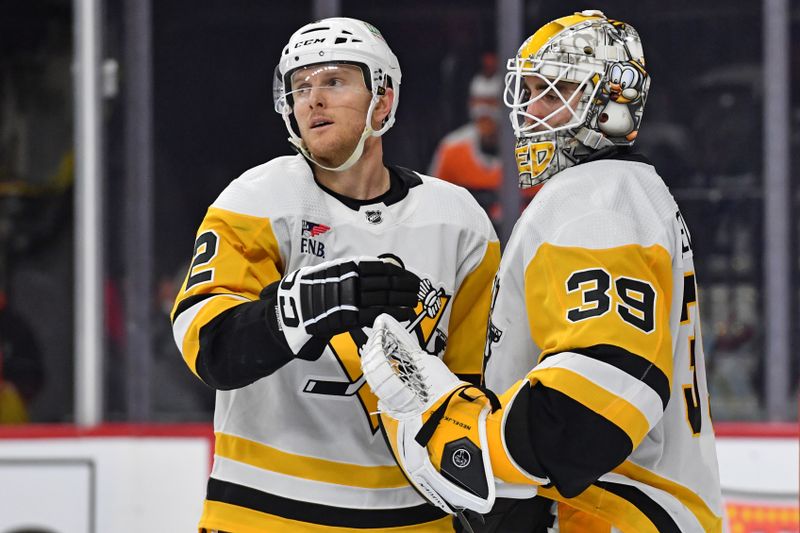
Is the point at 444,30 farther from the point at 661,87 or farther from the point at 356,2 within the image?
the point at 661,87

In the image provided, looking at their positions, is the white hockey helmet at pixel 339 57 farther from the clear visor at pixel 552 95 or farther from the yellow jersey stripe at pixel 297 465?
the yellow jersey stripe at pixel 297 465

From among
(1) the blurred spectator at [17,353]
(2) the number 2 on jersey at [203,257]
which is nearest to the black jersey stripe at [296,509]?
(2) the number 2 on jersey at [203,257]

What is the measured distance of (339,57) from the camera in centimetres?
195

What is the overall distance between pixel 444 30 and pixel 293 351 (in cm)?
262

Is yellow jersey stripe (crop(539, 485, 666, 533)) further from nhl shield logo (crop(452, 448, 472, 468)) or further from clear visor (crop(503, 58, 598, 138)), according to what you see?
clear visor (crop(503, 58, 598, 138))

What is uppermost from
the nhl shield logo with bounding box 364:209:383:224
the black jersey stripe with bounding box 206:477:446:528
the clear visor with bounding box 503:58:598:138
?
the clear visor with bounding box 503:58:598:138

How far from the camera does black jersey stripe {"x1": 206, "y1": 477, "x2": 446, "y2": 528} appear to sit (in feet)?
6.42

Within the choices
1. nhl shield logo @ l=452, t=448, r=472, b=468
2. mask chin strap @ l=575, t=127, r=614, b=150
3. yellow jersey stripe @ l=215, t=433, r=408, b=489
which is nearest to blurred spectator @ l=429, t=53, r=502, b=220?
yellow jersey stripe @ l=215, t=433, r=408, b=489

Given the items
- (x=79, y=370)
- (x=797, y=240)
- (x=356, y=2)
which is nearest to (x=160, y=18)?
(x=356, y=2)

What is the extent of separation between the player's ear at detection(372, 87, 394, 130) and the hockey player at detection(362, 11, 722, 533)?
347 millimetres

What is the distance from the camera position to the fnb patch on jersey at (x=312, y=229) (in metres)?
1.92

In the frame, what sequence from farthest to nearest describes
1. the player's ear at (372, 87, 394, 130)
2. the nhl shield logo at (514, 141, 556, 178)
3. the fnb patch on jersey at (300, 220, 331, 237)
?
the player's ear at (372, 87, 394, 130) → the fnb patch on jersey at (300, 220, 331, 237) → the nhl shield logo at (514, 141, 556, 178)

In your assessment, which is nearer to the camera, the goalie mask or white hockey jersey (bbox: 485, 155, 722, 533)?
white hockey jersey (bbox: 485, 155, 722, 533)

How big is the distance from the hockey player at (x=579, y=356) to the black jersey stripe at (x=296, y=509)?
0.33 m
